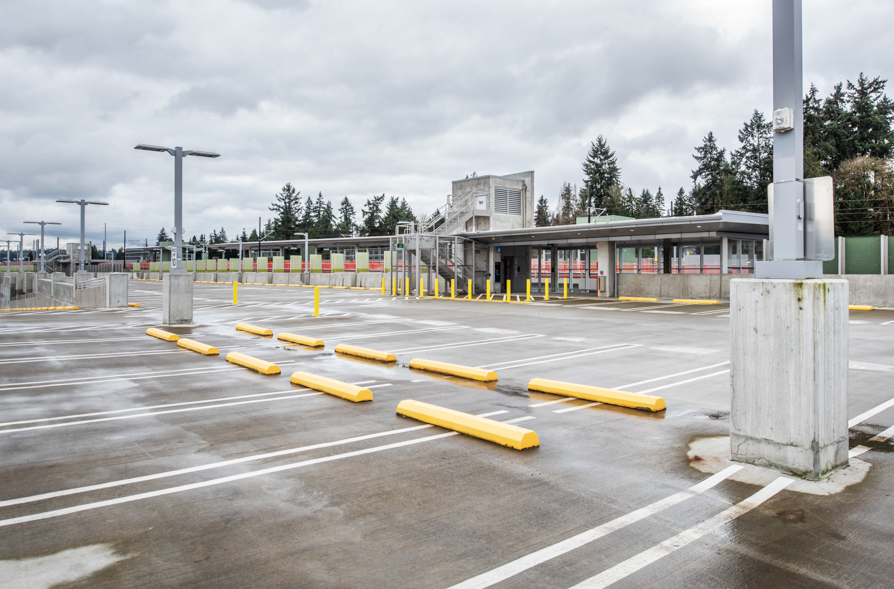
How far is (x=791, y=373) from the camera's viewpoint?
5.10 m

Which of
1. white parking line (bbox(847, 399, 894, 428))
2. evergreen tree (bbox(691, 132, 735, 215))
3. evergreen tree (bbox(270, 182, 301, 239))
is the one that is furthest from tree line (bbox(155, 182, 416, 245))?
white parking line (bbox(847, 399, 894, 428))

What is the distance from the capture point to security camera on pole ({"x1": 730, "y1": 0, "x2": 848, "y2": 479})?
5039 millimetres

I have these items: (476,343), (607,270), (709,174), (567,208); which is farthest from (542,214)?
(476,343)

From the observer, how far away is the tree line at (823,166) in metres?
45.3

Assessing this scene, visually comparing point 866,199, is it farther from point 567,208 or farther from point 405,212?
point 405,212

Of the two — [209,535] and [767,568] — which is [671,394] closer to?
[767,568]

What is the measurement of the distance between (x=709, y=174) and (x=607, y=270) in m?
63.2

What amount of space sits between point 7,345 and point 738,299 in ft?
54.5

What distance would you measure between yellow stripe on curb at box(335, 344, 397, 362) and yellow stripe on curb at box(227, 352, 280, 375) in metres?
2.06

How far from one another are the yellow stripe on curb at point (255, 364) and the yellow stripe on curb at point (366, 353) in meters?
2.06

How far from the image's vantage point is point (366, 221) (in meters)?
125

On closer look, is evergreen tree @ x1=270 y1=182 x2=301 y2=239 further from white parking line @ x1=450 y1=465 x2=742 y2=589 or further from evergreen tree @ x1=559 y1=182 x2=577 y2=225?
white parking line @ x1=450 y1=465 x2=742 y2=589

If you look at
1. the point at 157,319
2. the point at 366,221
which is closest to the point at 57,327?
the point at 157,319

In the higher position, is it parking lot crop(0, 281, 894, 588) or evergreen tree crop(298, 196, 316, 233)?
evergreen tree crop(298, 196, 316, 233)
